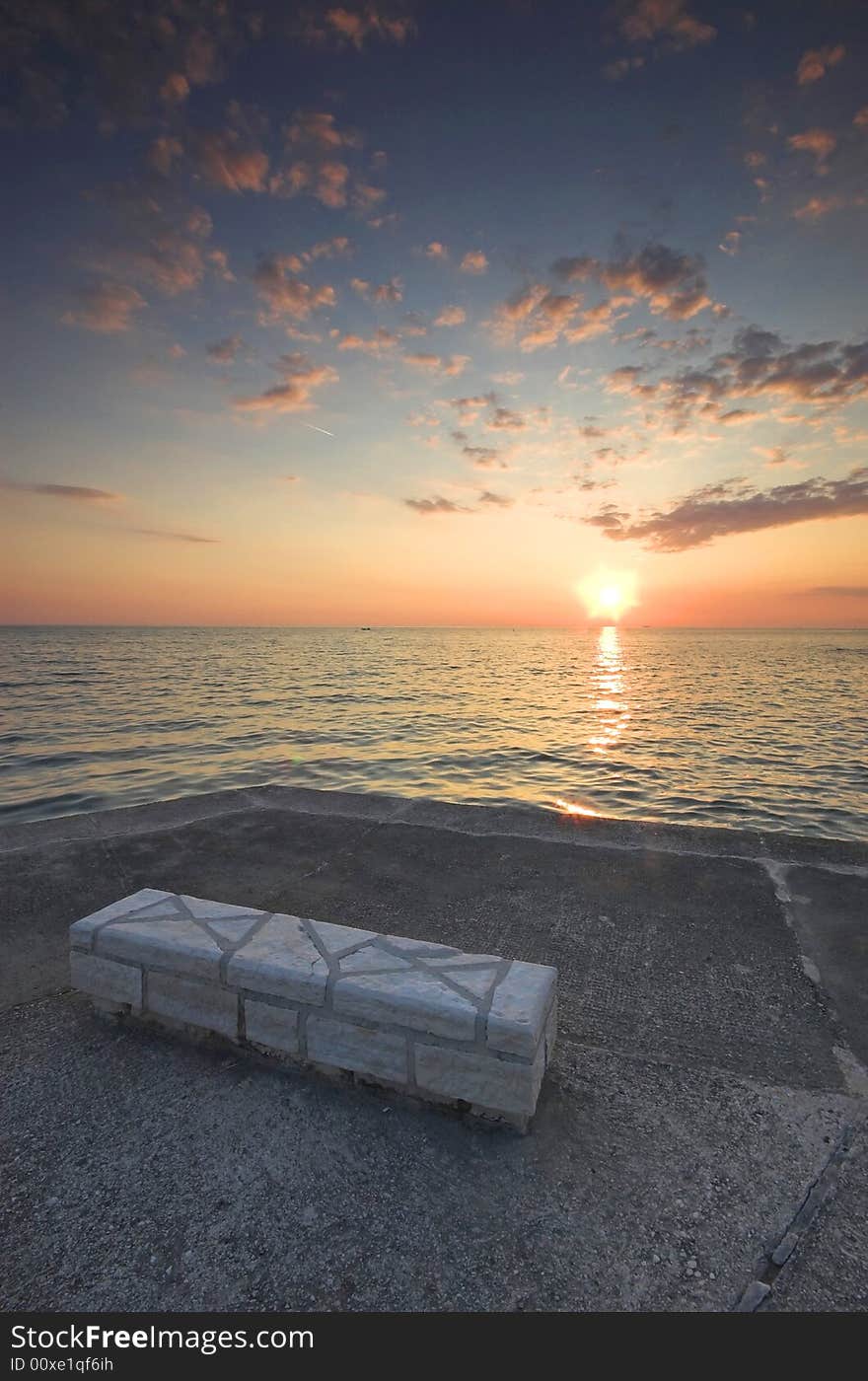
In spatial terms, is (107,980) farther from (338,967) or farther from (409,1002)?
(409,1002)

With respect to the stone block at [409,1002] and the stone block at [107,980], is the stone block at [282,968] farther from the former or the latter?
the stone block at [107,980]

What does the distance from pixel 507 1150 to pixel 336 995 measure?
3.22 feet

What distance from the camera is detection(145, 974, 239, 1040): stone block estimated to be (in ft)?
10.6

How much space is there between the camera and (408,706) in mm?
24875

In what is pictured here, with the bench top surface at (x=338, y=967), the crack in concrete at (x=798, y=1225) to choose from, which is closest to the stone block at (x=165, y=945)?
the bench top surface at (x=338, y=967)

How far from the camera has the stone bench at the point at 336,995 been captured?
2.76 m

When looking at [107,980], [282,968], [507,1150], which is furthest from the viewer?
[107,980]

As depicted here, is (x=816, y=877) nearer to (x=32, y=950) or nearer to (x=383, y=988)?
(x=383, y=988)

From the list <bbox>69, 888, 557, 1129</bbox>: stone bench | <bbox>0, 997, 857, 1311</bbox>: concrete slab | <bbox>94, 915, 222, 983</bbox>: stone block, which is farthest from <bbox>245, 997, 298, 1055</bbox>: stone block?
<bbox>94, 915, 222, 983</bbox>: stone block

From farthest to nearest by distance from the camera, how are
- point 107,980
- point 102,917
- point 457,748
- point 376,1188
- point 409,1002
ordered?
point 457,748, point 102,917, point 107,980, point 409,1002, point 376,1188

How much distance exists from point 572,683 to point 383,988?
38.8 metres

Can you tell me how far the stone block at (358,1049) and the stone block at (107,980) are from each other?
43.9 inches

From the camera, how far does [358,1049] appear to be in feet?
9.67

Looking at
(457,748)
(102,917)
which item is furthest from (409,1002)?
(457,748)
